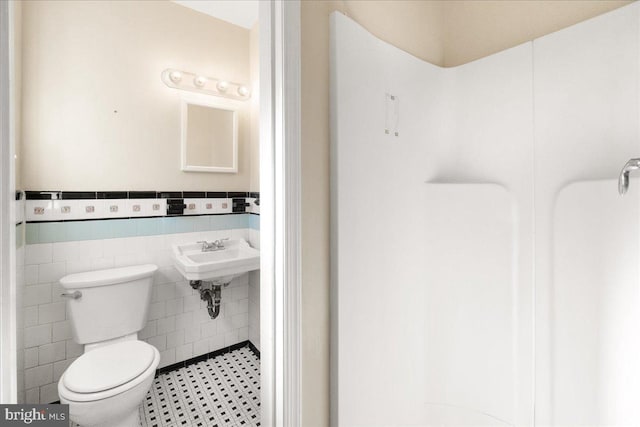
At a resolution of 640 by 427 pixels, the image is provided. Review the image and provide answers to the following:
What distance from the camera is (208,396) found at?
1854mm

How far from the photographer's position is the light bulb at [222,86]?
2.17 m

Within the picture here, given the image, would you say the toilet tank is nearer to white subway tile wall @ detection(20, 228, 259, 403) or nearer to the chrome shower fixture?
white subway tile wall @ detection(20, 228, 259, 403)

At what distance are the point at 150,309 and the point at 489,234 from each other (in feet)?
6.74

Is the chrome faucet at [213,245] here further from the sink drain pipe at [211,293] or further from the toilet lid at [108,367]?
the toilet lid at [108,367]

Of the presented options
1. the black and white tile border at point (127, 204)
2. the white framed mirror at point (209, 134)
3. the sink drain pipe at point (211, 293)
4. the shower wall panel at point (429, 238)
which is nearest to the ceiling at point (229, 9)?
the white framed mirror at point (209, 134)

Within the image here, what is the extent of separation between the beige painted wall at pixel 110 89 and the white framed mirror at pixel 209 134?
2.5 inches

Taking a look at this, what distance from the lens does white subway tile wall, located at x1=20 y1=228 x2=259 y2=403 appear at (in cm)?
163

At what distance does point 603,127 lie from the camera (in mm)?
999

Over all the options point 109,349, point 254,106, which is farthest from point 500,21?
point 109,349

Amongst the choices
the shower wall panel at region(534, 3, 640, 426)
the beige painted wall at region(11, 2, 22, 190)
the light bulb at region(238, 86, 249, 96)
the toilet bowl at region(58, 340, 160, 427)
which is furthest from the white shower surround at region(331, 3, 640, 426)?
the beige painted wall at region(11, 2, 22, 190)

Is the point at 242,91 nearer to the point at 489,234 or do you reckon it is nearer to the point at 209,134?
the point at 209,134

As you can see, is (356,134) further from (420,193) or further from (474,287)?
(474,287)

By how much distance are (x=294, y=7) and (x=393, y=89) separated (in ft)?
1.55

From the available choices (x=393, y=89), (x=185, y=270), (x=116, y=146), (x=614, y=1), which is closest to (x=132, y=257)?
(x=185, y=270)
